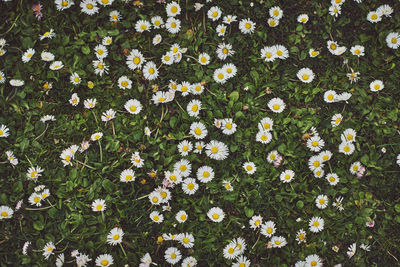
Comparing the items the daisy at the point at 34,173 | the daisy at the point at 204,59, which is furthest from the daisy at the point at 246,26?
the daisy at the point at 34,173

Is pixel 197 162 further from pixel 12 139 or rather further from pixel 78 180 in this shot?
pixel 12 139

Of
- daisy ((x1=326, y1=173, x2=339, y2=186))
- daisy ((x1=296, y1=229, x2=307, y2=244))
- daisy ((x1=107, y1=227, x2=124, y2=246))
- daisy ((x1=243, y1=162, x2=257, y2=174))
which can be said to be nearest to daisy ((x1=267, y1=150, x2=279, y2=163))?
daisy ((x1=243, y1=162, x2=257, y2=174))

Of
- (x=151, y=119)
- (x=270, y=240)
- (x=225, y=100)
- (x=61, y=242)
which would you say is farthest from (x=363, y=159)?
(x=61, y=242)

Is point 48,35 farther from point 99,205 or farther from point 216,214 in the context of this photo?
point 216,214

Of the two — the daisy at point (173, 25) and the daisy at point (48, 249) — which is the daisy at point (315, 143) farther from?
the daisy at point (48, 249)

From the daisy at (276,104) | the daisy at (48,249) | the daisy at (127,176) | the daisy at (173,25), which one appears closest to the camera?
the daisy at (48,249)

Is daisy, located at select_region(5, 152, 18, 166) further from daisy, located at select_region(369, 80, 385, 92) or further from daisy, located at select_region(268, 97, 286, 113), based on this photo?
daisy, located at select_region(369, 80, 385, 92)
